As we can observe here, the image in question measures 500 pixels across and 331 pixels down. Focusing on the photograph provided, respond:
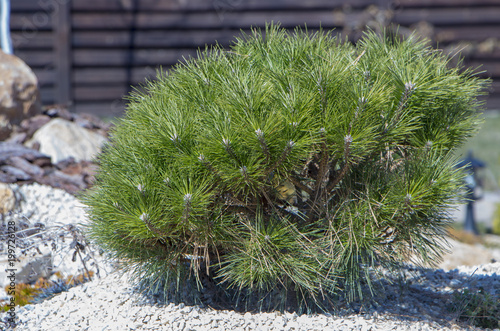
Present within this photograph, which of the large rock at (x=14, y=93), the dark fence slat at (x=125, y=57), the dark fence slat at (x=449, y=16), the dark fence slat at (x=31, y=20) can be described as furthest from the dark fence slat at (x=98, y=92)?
the dark fence slat at (x=449, y=16)

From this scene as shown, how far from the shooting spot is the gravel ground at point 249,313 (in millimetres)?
2084

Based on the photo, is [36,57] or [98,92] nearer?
[36,57]

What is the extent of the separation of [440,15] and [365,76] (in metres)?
5.97

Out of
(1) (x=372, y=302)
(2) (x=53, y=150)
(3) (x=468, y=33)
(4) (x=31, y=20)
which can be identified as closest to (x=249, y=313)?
(1) (x=372, y=302)

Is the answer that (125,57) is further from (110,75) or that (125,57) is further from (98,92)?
(98,92)

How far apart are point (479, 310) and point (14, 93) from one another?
4.28 metres

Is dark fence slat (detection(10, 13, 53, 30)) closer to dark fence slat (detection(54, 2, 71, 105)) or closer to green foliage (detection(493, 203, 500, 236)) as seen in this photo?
dark fence slat (detection(54, 2, 71, 105))

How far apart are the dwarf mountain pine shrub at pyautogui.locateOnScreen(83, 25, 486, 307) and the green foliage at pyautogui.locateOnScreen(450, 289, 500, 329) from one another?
456 mm

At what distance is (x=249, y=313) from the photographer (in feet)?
7.02

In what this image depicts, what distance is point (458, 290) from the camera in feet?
8.76

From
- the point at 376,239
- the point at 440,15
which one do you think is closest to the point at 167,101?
the point at 376,239

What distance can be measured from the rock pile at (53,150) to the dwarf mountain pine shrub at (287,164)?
6.42 ft

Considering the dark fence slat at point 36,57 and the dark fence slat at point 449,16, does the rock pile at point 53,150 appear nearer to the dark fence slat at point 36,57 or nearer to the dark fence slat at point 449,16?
the dark fence slat at point 36,57

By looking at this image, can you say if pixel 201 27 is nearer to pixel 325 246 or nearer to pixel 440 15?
pixel 440 15
